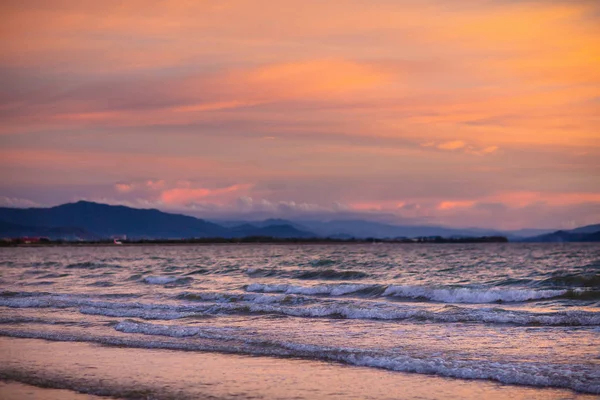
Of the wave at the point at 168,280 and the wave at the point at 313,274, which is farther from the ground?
the wave at the point at 313,274

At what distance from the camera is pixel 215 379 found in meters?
13.7

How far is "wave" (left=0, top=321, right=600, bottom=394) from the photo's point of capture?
1320 cm

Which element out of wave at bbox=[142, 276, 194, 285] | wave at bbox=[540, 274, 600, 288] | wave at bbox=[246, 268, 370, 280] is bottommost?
wave at bbox=[142, 276, 194, 285]

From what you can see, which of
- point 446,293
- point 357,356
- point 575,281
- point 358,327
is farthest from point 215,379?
point 575,281

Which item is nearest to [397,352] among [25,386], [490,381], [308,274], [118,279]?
[490,381]

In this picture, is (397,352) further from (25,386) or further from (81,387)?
(25,386)

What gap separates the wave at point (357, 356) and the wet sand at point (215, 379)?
0.40 metres

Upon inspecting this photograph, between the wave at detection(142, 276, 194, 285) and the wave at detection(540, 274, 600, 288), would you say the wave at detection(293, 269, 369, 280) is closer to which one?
the wave at detection(142, 276, 194, 285)

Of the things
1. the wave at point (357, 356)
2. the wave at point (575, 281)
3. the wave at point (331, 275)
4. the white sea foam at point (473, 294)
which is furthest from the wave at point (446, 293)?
the wave at point (357, 356)

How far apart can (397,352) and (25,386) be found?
804 centimetres

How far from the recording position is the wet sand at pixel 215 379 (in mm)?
12438

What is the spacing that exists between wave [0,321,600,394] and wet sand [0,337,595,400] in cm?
40

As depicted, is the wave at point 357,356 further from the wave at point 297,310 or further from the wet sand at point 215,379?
the wave at point 297,310

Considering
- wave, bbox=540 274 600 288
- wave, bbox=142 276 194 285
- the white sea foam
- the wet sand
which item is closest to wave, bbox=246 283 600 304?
the white sea foam
